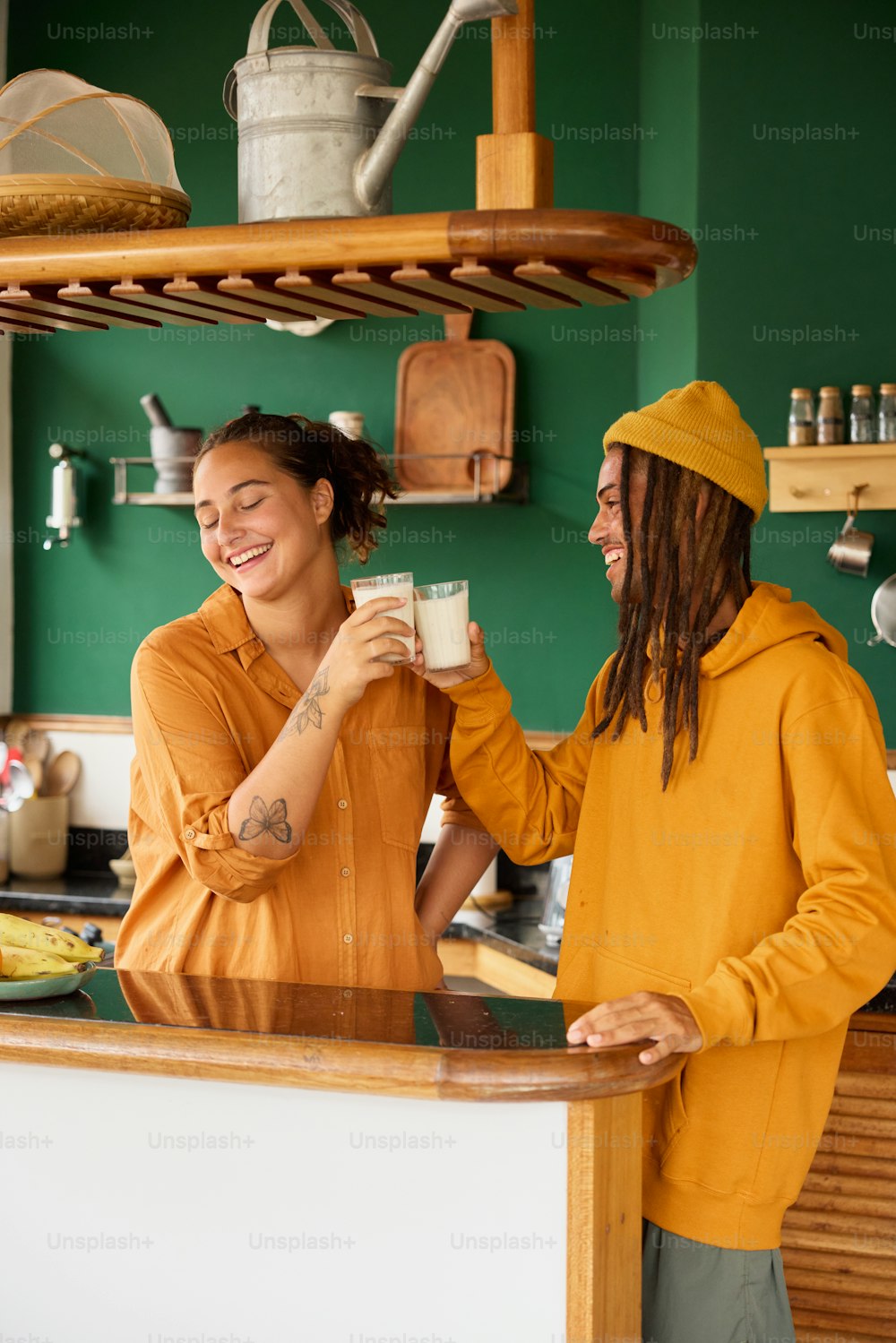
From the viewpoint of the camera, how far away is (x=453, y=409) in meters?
4.04

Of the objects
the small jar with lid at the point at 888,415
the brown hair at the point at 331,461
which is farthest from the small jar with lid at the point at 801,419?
the brown hair at the point at 331,461

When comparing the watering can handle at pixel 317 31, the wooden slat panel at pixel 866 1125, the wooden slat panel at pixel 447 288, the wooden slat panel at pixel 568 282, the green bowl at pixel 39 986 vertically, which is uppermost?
the watering can handle at pixel 317 31

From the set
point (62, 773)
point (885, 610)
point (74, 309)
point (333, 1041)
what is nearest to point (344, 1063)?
point (333, 1041)

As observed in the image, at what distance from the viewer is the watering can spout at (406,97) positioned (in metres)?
1.46

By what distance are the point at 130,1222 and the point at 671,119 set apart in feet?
9.86

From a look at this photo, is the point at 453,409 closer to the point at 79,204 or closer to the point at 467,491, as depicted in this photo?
the point at 467,491

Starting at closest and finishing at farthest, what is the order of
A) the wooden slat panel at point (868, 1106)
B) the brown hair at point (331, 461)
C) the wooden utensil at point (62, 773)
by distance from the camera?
the brown hair at point (331, 461) → the wooden slat panel at point (868, 1106) → the wooden utensil at point (62, 773)

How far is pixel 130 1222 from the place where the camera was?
1.71 meters

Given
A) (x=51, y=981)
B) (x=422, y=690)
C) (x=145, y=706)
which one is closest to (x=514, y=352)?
(x=422, y=690)

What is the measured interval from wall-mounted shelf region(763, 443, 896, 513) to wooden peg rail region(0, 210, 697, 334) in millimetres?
A: 1808

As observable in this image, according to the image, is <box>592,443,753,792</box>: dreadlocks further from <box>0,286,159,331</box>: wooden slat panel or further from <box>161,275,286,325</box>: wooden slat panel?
<box>0,286,159,331</box>: wooden slat panel

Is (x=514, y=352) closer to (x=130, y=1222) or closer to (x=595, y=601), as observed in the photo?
(x=595, y=601)

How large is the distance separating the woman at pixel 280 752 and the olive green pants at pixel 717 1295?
0.51 meters

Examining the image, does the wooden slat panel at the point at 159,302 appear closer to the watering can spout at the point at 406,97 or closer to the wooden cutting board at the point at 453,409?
the watering can spout at the point at 406,97
